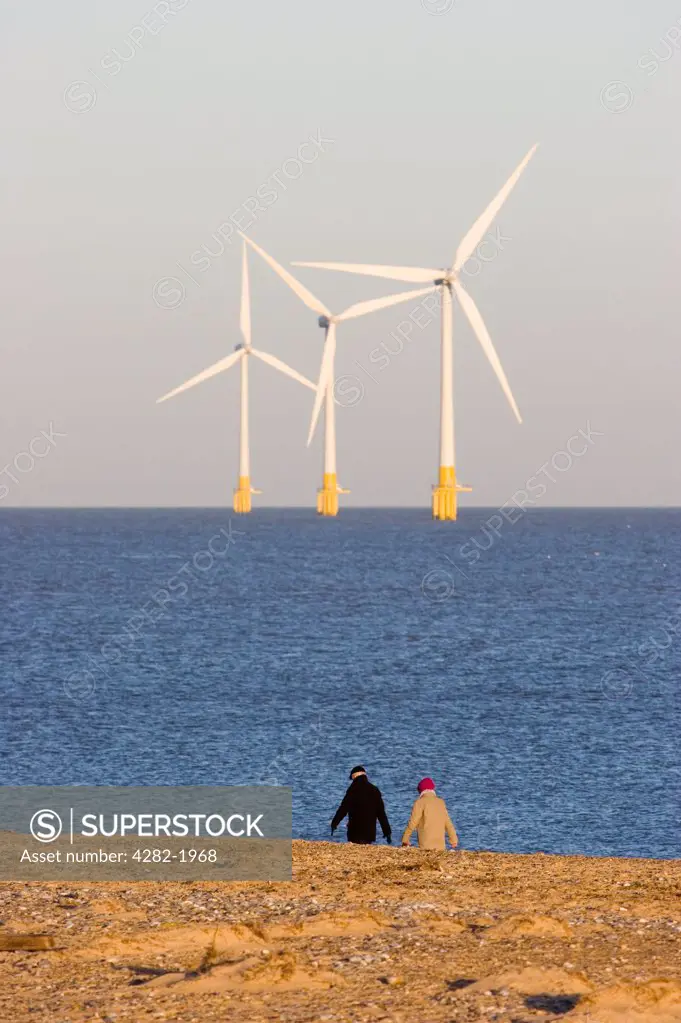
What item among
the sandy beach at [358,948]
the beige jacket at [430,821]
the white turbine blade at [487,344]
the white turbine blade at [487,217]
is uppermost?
the white turbine blade at [487,217]

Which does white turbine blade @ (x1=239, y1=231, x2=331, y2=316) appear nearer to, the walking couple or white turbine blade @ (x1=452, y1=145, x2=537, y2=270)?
white turbine blade @ (x1=452, y1=145, x2=537, y2=270)

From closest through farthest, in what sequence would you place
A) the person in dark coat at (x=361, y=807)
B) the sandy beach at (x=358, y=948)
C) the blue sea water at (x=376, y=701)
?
the sandy beach at (x=358, y=948)
the person in dark coat at (x=361, y=807)
the blue sea water at (x=376, y=701)

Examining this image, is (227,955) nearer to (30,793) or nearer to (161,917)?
(161,917)

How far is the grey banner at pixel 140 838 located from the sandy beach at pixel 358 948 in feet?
3.73

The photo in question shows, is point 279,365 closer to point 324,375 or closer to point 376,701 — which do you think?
point 324,375

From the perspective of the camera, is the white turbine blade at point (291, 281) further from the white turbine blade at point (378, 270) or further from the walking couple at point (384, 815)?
the walking couple at point (384, 815)

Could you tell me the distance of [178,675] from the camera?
75.0 metres

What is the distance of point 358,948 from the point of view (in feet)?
53.8

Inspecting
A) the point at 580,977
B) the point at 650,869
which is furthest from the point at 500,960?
the point at 650,869

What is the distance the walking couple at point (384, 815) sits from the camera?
2448 centimetres

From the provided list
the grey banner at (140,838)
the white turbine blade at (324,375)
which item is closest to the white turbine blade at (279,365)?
the white turbine blade at (324,375)

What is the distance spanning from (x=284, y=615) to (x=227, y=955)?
9696cm

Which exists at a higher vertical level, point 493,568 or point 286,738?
point 493,568

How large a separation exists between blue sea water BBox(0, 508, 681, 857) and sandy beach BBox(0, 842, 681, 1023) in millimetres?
16432
